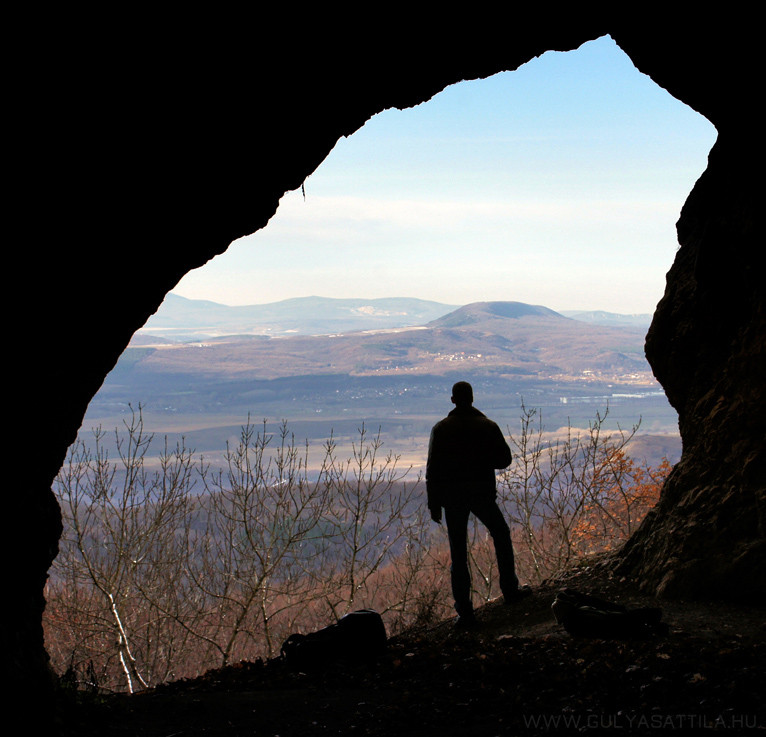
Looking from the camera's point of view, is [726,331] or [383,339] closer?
[726,331]

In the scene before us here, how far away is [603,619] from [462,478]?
2037 millimetres

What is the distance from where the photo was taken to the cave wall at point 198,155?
144 inches

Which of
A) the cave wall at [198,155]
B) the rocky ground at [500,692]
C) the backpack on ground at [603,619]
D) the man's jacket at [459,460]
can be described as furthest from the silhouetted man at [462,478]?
the cave wall at [198,155]

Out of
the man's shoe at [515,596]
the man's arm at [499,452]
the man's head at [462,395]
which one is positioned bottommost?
the man's shoe at [515,596]

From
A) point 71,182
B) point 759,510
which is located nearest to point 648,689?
point 759,510

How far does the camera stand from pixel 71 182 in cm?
→ 368

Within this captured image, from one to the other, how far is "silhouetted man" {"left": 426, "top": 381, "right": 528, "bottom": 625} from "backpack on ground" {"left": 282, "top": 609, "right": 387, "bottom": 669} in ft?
3.67

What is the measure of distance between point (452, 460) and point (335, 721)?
3086mm

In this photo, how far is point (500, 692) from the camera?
4578 millimetres

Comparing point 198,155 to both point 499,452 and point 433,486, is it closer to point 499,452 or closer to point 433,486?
point 433,486

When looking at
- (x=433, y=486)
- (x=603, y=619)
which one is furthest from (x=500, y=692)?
(x=433, y=486)

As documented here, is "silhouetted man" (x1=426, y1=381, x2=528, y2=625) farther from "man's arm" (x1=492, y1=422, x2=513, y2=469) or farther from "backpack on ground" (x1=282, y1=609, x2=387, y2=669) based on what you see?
"backpack on ground" (x1=282, y1=609, x2=387, y2=669)

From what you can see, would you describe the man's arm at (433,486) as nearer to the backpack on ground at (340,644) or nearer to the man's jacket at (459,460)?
the man's jacket at (459,460)

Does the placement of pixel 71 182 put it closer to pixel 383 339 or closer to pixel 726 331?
pixel 726 331
